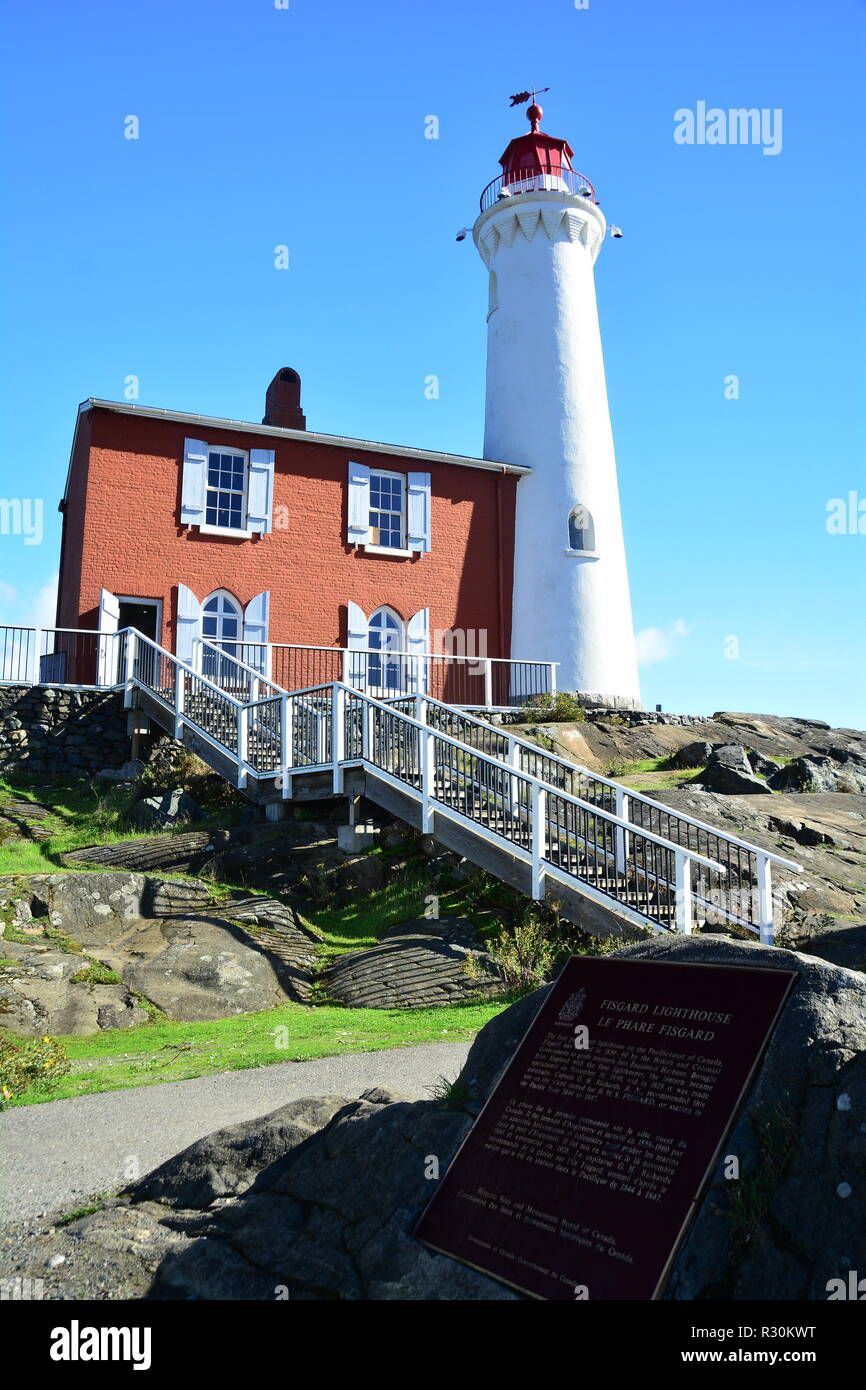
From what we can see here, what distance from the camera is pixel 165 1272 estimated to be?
4.87 metres

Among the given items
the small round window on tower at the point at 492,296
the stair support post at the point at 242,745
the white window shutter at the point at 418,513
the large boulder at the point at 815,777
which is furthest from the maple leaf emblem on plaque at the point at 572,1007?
the small round window on tower at the point at 492,296

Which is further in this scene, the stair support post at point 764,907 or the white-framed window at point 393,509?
the white-framed window at point 393,509

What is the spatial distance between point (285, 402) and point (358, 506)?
140 inches

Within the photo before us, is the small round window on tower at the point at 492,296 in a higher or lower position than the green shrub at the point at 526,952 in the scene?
higher

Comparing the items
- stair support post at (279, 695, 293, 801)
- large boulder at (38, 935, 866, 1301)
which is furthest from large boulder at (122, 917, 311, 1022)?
large boulder at (38, 935, 866, 1301)

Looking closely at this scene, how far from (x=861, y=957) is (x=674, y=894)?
236 cm

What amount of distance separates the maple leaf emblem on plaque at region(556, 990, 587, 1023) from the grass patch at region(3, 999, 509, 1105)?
4107 mm

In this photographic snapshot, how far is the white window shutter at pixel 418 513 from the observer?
25922 mm

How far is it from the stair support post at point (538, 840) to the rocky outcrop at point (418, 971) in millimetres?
941

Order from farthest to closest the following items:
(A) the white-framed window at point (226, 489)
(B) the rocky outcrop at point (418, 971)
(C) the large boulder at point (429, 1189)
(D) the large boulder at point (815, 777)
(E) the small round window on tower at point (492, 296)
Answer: (E) the small round window on tower at point (492, 296) → (A) the white-framed window at point (226, 489) → (D) the large boulder at point (815, 777) → (B) the rocky outcrop at point (418, 971) → (C) the large boulder at point (429, 1189)

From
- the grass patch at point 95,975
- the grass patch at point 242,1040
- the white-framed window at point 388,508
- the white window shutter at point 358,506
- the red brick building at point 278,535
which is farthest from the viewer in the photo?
the white-framed window at point 388,508

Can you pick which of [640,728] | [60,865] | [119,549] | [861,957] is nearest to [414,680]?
[640,728]

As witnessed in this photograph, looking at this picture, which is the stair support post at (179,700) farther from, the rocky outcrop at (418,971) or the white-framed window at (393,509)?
A: the white-framed window at (393,509)

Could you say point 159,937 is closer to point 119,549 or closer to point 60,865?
point 60,865
